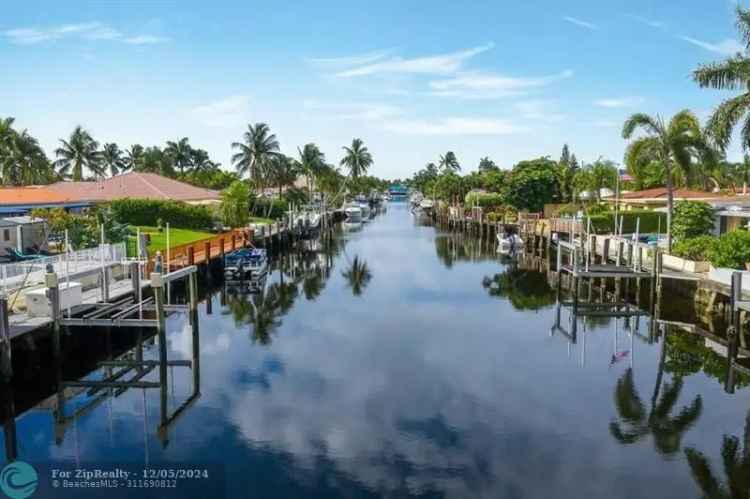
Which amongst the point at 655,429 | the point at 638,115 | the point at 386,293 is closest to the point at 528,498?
the point at 655,429

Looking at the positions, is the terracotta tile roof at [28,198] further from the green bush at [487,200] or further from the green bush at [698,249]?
the green bush at [487,200]

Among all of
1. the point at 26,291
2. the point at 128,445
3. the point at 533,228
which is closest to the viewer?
the point at 128,445

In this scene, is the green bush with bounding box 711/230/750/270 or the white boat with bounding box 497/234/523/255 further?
the white boat with bounding box 497/234/523/255

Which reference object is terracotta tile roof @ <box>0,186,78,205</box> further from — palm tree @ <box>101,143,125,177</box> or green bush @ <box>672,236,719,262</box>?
palm tree @ <box>101,143,125,177</box>

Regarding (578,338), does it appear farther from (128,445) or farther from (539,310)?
(128,445)

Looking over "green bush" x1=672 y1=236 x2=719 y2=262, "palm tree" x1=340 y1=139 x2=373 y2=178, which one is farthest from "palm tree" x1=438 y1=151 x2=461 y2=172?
"green bush" x1=672 y1=236 x2=719 y2=262

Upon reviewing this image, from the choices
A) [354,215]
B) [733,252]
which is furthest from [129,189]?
[354,215]

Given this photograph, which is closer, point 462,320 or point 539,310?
point 462,320
